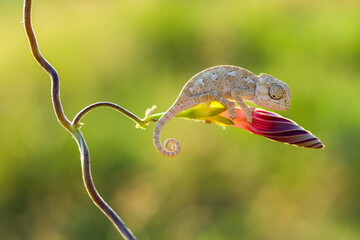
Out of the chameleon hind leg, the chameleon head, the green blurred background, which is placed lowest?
the green blurred background

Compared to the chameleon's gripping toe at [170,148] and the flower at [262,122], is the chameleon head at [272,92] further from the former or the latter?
the chameleon's gripping toe at [170,148]

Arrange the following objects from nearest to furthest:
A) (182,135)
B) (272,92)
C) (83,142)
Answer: (83,142) → (272,92) → (182,135)

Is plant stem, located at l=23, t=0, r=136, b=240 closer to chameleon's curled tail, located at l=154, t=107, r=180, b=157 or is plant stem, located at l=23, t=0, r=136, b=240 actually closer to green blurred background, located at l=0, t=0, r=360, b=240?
chameleon's curled tail, located at l=154, t=107, r=180, b=157

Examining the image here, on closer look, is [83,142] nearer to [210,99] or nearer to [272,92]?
[210,99]

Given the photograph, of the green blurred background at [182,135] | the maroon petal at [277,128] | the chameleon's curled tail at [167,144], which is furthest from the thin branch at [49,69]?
the green blurred background at [182,135]

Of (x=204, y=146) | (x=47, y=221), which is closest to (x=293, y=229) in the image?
(x=204, y=146)

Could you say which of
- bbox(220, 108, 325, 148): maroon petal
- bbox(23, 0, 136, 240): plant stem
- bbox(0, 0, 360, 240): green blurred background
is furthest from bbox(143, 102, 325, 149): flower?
bbox(0, 0, 360, 240): green blurred background

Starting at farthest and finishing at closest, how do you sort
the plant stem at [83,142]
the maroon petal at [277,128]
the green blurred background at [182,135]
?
the green blurred background at [182,135]
the maroon petal at [277,128]
the plant stem at [83,142]

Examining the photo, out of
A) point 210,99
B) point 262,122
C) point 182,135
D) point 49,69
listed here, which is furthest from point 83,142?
point 182,135
